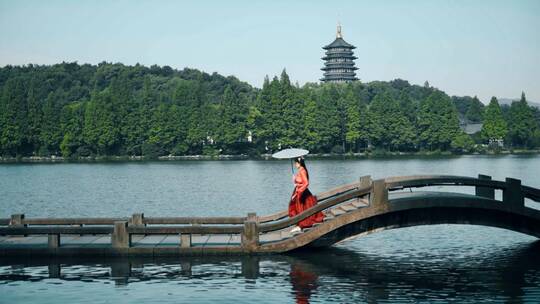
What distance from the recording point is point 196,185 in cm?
5809

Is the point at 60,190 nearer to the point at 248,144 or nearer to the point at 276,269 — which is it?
the point at 276,269

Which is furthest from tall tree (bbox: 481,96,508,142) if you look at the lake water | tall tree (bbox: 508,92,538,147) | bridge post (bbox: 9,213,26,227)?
bridge post (bbox: 9,213,26,227)

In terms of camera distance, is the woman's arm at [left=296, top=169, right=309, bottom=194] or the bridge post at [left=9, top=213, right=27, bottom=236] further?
the bridge post at [left=9, top=213, right=27, bottom=236]

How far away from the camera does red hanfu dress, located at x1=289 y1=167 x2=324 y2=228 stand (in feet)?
72.8

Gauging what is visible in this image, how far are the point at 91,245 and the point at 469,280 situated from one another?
11.4 meters

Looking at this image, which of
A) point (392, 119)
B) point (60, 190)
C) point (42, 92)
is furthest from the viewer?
point (42, 92)

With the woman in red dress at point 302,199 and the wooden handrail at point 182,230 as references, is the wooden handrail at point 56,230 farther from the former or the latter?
the woman in red dress at point 302,199

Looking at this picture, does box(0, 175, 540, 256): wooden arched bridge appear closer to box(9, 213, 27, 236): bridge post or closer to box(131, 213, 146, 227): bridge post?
box(9, 213, 27, 236): bridge post

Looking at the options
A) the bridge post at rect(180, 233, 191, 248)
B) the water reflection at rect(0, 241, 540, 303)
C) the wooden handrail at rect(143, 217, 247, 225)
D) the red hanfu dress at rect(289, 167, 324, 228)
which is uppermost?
the red hanfu dress at rect(289, 167, 324, 228)

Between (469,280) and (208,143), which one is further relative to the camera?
(208,143)

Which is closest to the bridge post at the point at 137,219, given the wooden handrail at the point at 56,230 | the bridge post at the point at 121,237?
the wooden handrail at the point at 56,230

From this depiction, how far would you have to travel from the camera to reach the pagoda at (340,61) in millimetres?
188500

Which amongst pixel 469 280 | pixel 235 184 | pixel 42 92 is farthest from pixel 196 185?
pixel 42 92

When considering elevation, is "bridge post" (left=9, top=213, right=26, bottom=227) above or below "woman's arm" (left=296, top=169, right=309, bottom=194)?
below
